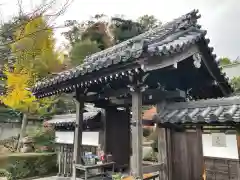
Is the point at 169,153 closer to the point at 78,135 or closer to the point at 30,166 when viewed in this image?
the point at 78,135

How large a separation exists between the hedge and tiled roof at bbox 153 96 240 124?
28.2 ft

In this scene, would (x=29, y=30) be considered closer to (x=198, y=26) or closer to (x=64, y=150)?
(x=198, y=26)

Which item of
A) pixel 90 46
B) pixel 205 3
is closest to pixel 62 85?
pixel 205 3

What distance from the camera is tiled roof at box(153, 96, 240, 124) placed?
4359 millimetres

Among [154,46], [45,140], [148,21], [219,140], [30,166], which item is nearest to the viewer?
[154,46]

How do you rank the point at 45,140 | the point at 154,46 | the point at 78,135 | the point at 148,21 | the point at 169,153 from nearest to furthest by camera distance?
the point at 154,46, the point at 169,153, the point at 78,135, the point at 45,140, the point at 148,21

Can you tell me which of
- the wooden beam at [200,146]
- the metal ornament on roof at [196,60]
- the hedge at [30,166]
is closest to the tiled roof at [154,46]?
the metal ornament on roof at [196,60]

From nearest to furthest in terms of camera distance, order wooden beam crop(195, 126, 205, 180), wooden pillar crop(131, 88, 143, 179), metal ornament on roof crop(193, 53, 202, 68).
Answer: wooden pillar crop(131, 88, 143, 179)
wooden beam crop(195, 126, 205, 180)
metal ornament on roof crop(193, 53, 202, 68)

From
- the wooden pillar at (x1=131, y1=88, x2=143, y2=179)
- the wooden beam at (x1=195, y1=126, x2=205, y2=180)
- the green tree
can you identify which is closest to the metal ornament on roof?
the wooden beam at (x1=195, y1=126, x2=205, y2=180)

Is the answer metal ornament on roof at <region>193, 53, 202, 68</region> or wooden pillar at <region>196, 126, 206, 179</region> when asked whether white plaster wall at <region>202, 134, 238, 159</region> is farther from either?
metal ornament on roof at <region>193, 53, 202, 68</region>

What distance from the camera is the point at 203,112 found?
192 inches

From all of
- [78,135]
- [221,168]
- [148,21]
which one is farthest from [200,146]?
[148,21]

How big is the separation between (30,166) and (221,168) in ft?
33.0

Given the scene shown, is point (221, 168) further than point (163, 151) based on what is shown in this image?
No
